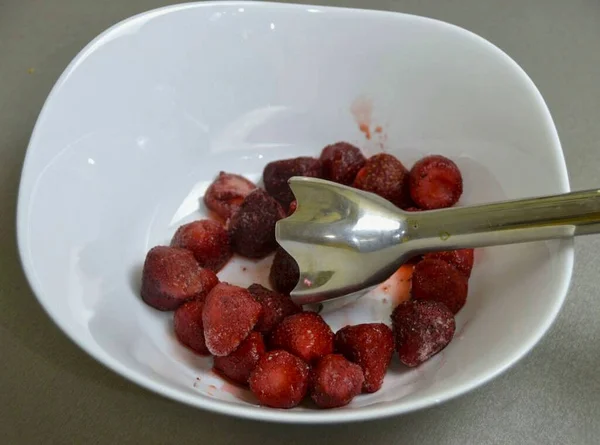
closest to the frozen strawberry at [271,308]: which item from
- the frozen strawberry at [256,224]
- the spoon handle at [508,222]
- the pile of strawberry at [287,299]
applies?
the pile of strawberry at [287,299]

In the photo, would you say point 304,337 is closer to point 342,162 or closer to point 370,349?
point 370,349

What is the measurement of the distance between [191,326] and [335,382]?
9.5 inches

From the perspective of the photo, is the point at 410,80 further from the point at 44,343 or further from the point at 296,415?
the point at 44,343

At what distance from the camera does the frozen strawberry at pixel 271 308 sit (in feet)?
2.93

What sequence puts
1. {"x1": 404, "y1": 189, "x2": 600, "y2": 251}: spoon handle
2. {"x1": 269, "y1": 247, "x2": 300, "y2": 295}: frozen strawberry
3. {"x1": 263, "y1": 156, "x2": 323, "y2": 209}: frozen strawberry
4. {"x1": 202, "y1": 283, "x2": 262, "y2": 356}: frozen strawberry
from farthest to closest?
{"x1": 263, "y1": 156, "x2": 323, "y2": 209}: frozen strawberry, {"x1": 269, "y1": 247, "x2": 300, "y2": 295}: frozen strawberry, {"x1": 202, "y1": 283, "x2": 262, "y2": 356}: frozen strawberry, {"x1": 404, "y1": 189, "x2": 600, "y2": 251}: spoon handle

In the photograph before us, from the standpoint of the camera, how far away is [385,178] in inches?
40.6

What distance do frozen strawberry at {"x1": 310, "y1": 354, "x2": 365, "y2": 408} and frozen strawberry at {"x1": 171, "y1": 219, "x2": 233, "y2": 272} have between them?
0.30 m

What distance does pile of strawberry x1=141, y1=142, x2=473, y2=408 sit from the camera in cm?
81

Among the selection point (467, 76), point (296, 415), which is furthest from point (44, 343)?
point (467, 76)

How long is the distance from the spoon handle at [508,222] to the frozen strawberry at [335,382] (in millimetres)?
206

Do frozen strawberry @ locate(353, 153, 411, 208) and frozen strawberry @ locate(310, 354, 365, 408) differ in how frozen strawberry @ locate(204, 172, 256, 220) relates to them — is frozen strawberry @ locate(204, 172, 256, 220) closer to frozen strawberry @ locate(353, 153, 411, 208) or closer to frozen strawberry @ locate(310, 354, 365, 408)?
frozen strawberry @ locate(353, 153, 411, 208)

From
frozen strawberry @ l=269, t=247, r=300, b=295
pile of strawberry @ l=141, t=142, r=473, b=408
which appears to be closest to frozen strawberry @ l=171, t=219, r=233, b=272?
pile of strawberry @ l=141, t=142, r=473, b=408

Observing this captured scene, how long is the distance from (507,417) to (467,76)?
58cm

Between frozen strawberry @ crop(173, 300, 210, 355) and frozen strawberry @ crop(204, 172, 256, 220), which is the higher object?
frozen strawberry @ crop(204, 172, 256, 220)
